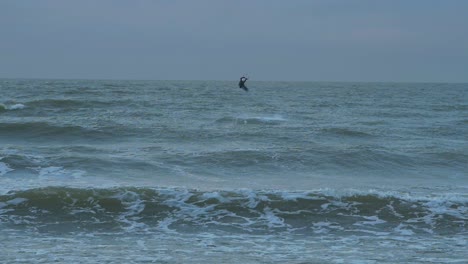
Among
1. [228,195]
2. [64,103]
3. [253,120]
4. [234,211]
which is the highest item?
[64,103]

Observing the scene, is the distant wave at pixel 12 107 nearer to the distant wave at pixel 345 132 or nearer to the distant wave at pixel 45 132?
the distant wave at pixel 45 132

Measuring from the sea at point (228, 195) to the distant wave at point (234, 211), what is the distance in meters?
0.04

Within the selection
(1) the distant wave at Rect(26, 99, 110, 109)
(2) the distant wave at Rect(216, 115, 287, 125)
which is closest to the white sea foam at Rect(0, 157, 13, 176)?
(2) the distant wave at Rect(216, 115, 287, 125)

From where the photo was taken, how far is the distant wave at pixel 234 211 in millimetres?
10445

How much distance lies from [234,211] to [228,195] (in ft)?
2.95

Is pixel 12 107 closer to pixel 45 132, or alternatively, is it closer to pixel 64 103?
pixel 64 103

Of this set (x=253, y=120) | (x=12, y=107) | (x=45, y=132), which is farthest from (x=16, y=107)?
(x=253, y=120)

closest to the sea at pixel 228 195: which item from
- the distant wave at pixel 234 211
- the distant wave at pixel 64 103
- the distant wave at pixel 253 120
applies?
the distant wave at pixel 234 211

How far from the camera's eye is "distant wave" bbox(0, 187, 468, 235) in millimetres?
10445

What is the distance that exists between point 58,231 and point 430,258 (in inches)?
245

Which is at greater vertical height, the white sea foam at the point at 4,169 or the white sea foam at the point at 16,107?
the white sea foam at the point at 16,107

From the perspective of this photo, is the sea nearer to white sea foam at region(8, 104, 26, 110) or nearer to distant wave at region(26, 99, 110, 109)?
white sea foam at region(8, 104, 26, 110)

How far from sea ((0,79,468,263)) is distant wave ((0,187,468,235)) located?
0.12 feet

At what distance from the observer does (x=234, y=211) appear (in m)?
11.4
